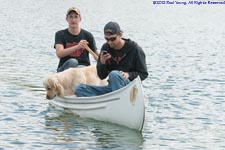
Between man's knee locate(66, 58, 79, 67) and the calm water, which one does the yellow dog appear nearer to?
man's knee locate(66, 58, 79, 67)

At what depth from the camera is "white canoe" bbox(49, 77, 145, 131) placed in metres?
12.6

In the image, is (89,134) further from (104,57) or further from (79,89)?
(104,57)

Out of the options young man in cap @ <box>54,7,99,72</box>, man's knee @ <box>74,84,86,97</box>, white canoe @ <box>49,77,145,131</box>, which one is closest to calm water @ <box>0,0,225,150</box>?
white canoe @ <box>49,77,145,131</box>

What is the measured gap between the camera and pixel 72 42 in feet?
50.7

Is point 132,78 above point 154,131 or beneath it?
above

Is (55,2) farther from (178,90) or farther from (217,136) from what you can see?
(217,136)

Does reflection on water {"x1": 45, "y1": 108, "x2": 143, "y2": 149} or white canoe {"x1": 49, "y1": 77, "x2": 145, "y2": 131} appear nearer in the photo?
reflection on water {"x1": 45, "y1": 108, "x2": 143, "y2": 149}

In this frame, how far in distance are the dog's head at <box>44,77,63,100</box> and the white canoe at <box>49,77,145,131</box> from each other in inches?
10.4

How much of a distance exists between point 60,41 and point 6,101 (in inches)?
80.9

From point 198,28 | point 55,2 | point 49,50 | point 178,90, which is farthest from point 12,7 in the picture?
point 178,90

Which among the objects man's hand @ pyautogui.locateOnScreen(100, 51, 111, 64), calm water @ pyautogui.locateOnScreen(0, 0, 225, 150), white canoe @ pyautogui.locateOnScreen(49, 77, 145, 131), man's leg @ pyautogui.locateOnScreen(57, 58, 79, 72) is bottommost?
calm water @ pyautogui.locateOnScreen(0, 0, 225, 150)

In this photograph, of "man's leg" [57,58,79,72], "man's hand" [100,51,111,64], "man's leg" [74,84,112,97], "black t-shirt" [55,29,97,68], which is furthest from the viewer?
"black t-shirt" [55,29,97,68]

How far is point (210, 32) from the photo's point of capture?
4088 cm

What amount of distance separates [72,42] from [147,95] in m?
3.47
